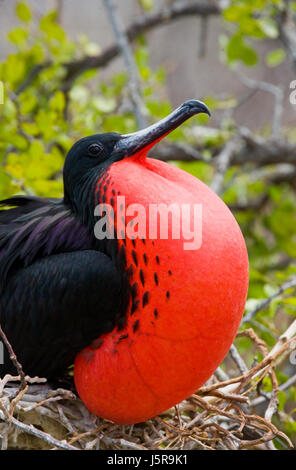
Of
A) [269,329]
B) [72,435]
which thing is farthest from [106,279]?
[269,329]

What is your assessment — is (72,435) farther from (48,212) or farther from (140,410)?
(48,212)

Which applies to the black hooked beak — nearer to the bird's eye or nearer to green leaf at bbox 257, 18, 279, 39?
the bird's eye

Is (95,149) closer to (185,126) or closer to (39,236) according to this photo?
(39,236)

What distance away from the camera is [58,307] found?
82 cm

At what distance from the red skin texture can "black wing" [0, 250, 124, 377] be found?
29 mm

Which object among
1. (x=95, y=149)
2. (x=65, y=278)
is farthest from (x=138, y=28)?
(x=65, y=278)

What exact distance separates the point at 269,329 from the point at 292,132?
4.46 ft

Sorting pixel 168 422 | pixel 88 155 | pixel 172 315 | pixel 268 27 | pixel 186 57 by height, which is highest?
pixel 186 57

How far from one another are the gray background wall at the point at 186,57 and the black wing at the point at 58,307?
2.26m

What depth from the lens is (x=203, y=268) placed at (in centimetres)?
76

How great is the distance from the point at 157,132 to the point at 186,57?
2.46 m

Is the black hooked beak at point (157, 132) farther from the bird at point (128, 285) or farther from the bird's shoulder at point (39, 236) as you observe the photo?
the bird's shoulder at point (39, 236)

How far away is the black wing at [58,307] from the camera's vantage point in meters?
0.80

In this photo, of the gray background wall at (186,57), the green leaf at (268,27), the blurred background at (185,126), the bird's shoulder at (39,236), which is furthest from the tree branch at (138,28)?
the bird's shoulder at (39,236)
